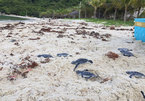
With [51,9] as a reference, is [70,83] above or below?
below

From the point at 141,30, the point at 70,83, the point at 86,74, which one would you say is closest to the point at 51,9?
the point at 141,30

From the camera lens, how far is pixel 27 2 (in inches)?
3954

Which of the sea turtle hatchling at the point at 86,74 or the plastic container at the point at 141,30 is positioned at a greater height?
the plastic container at the point at 141,30

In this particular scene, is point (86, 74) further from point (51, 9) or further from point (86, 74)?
point (51, 9)

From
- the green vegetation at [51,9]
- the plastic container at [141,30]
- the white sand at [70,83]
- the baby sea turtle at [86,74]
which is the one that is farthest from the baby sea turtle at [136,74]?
the green vegetation at [51,9]

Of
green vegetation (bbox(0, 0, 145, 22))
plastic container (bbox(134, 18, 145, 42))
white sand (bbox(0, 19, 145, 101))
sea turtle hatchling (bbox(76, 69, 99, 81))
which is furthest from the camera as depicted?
green vegetation (bbox(0, 0, 145, 22))

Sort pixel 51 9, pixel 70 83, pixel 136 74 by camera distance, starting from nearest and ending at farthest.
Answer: pixel 70 83 < pixel 136 74 < pixel 51 9

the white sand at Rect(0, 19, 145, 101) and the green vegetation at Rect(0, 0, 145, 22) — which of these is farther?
the green vegetation at Rect(0, 0, 145, 22)

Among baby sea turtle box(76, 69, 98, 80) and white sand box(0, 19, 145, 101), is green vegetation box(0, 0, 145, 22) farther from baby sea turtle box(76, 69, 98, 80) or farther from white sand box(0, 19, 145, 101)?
baby sea turtle box(76, 69, 98, 80)

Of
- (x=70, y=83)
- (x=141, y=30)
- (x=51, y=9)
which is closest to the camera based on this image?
(x=70, y=83)

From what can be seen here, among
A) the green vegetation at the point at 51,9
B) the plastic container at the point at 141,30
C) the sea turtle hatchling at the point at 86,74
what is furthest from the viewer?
the green vegetation at the point at 51,9

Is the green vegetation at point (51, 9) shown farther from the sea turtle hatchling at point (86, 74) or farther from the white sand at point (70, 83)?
the sea turtle hatchling at point (86, 74)

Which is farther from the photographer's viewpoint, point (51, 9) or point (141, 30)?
point (51, 9)

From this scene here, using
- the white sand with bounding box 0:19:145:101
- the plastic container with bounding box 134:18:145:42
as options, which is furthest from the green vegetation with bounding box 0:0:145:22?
the white sand with bounding box 0:19:145:101
